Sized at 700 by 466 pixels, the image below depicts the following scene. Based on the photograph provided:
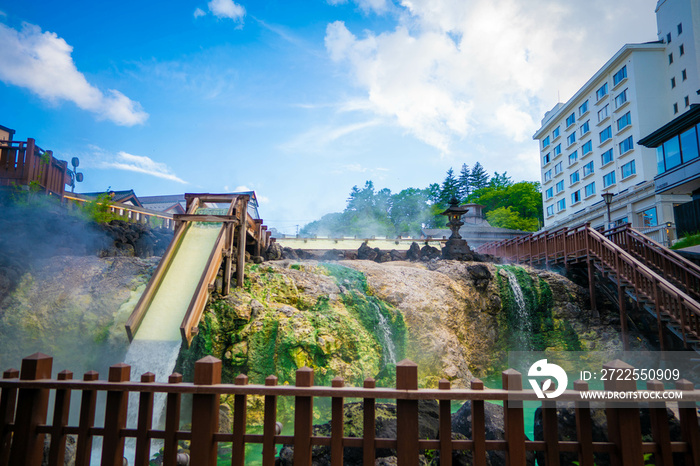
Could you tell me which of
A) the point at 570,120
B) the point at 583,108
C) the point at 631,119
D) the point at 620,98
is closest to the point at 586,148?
the point at 583,108

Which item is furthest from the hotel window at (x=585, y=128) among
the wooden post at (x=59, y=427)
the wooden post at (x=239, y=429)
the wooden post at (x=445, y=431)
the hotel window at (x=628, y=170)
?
the wooden post at (x=59, y=427)

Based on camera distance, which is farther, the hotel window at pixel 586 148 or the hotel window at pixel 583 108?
the hotel window at pixel 583 108

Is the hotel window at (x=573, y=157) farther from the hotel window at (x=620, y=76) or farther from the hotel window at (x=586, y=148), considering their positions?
the hotel window at (x=620, y=76)

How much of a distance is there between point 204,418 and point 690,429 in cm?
312

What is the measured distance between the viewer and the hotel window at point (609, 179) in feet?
101

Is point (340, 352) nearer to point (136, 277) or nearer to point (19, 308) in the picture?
point (136, 277)

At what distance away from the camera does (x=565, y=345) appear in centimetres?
1272

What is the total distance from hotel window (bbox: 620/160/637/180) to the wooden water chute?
29779 millimetres

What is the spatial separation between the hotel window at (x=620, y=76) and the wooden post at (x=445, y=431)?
3696 cm

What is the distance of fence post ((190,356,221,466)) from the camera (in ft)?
7.97

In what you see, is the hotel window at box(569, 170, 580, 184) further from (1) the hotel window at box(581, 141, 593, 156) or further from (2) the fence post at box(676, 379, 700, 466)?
(2) the fence post at box(676, 379, 700, 466)

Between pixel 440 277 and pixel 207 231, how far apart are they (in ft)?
23.3

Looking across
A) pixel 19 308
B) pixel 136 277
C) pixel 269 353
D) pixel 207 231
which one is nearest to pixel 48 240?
pixel 19 308

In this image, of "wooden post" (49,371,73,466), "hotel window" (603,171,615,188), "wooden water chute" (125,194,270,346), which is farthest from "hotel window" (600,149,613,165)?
"wooden post" (49,371,73,466)
